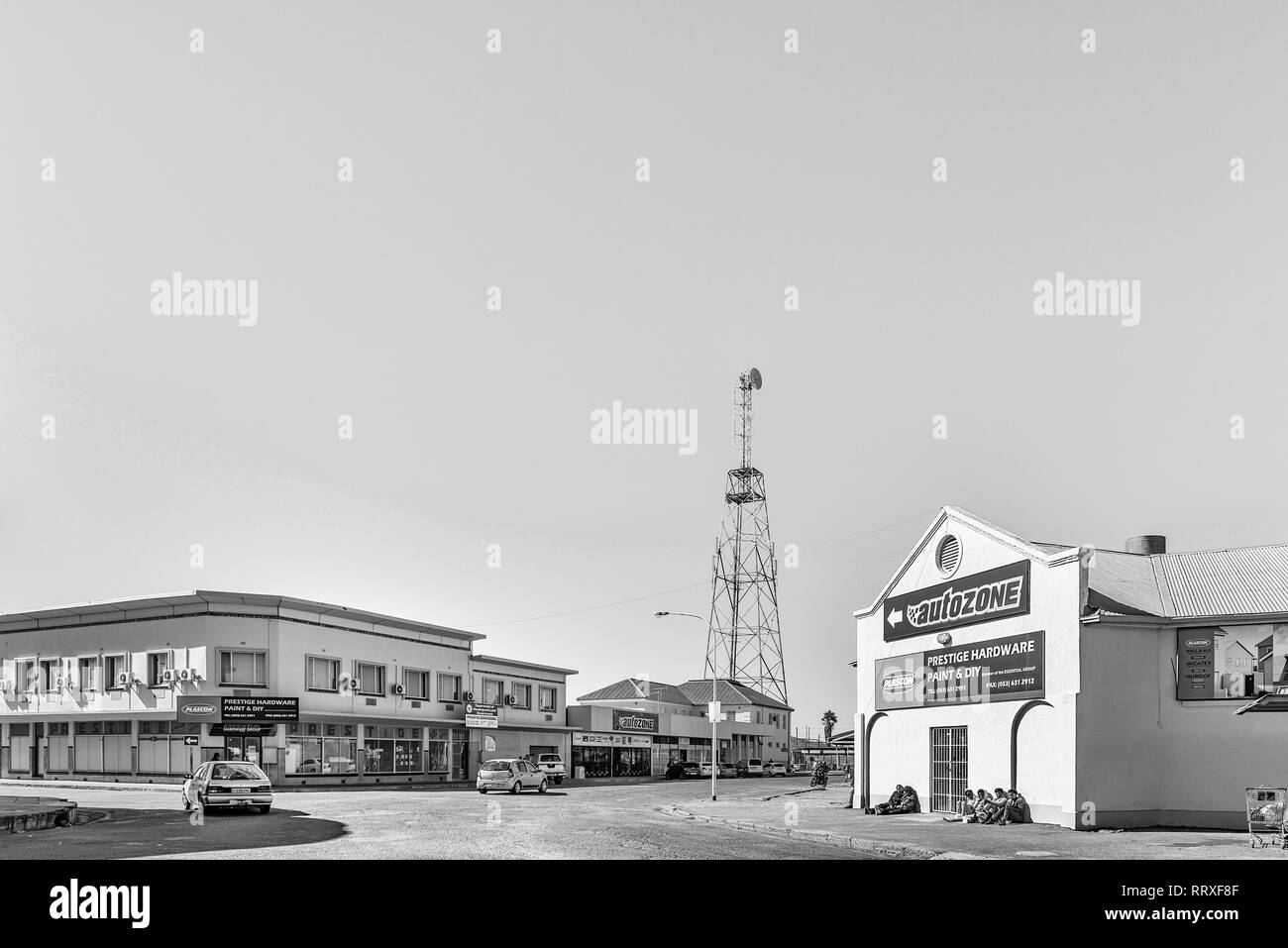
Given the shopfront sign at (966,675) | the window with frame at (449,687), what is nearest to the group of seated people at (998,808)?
the shopfront sign at (966,675)

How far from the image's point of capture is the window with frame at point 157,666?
56.9 m

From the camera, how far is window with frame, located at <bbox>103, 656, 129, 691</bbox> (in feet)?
192

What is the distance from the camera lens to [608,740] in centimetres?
8662

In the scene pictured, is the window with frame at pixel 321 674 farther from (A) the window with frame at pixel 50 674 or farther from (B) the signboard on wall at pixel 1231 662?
(B) the signboard on wall at pixel 1231 662

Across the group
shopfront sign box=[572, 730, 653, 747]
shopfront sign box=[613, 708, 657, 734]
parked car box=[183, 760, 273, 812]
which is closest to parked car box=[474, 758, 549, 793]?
parked car box=[183, 760, 273, 812]

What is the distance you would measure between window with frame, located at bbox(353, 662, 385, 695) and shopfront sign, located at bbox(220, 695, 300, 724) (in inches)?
210

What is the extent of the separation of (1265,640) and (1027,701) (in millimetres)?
5733

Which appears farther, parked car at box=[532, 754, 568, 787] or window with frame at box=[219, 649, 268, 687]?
parked car at box=[532, 754, 568, 787]

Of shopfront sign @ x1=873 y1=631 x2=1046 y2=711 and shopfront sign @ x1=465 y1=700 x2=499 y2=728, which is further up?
shopfront sign @ x1=873 y1=631 x2=1046 y2=711

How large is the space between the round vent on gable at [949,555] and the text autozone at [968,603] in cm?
71

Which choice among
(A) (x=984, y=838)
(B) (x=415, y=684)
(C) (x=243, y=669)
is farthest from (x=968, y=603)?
(B) (x=415, y=684)

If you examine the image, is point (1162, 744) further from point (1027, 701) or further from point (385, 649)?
point (385, 649)
